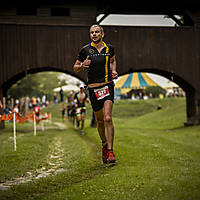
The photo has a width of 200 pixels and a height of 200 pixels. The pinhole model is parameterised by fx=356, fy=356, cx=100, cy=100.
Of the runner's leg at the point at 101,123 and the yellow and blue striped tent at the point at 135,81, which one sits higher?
the yellow and blue striped tent at the point at 135,81

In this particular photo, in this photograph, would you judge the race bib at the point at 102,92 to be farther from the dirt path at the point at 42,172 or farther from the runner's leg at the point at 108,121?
the dirt path at the point at 42,172

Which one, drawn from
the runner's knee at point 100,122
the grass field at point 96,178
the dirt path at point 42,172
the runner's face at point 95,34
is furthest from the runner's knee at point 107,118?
the runner's face at point 95,34

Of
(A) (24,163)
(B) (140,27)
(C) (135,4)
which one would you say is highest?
(C) (135,4)

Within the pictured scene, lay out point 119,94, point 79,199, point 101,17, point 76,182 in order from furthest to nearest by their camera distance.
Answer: point 119,94, point 101,17, point 76,182, point 79,199

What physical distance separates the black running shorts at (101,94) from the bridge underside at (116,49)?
14.1m

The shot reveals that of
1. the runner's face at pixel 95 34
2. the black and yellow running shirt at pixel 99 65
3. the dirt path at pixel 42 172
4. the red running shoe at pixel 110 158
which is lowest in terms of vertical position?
the dirt path at pixel 42 172

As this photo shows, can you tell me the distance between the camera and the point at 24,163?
761 cm

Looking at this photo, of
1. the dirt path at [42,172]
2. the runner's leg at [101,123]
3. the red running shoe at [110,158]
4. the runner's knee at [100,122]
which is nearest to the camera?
the dirt path at [42,172]

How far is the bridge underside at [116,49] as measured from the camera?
66.6 feet

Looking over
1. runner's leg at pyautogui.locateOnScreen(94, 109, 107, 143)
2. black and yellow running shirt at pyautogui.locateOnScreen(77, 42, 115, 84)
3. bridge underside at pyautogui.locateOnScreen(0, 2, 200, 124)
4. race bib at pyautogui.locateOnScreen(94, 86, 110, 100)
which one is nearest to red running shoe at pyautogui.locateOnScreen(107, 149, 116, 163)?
runner's leg at pyautogui.locateOnScreen(94, 109, 107, 143)

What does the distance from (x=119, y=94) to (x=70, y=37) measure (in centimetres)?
3100

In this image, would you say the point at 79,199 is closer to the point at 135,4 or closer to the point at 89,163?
the point at 89,163

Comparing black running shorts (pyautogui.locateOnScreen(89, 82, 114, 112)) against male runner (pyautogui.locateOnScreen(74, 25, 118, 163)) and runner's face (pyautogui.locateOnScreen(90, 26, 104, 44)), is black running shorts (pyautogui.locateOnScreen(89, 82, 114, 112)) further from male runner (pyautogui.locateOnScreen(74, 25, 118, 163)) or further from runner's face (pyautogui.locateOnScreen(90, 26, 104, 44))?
runner's face (pyautogui.locateOnScreen(90, 26, 104, 44))

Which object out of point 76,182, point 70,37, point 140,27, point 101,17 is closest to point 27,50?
point 70,37
